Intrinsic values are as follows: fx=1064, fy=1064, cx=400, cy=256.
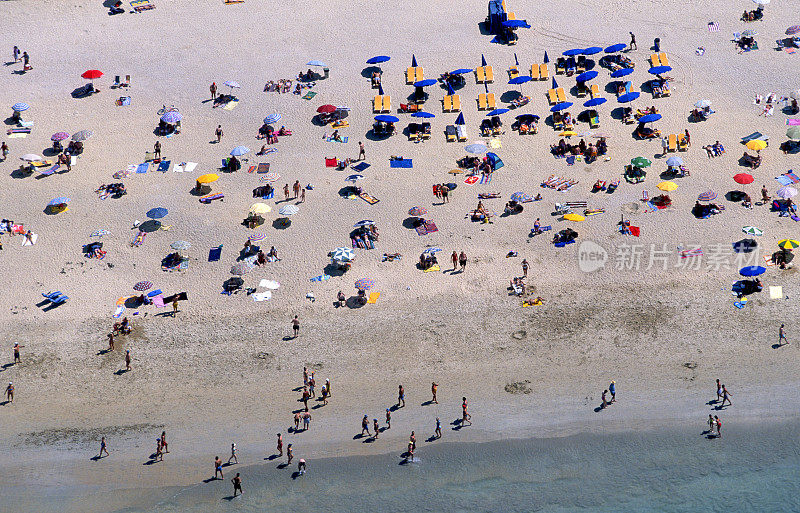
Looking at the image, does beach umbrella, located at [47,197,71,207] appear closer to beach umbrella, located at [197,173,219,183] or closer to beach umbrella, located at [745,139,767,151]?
beach umbrella, located at [197,173,219,183]

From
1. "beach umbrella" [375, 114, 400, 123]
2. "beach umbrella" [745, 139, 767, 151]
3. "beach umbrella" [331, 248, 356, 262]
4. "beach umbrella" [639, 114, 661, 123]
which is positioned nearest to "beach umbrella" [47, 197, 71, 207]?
"beach umbrella" [331, 248, 356, 262]

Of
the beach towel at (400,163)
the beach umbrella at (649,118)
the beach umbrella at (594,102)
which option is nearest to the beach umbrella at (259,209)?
the beach towel at (400,163)

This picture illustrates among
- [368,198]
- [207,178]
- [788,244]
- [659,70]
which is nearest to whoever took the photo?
[788,244]

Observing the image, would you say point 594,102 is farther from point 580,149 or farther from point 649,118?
point 580,149

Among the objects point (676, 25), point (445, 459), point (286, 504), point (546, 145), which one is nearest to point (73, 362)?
point (286, 504)

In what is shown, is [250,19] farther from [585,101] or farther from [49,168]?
[585,101]

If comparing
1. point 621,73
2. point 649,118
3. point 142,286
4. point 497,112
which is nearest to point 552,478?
point 142,286
